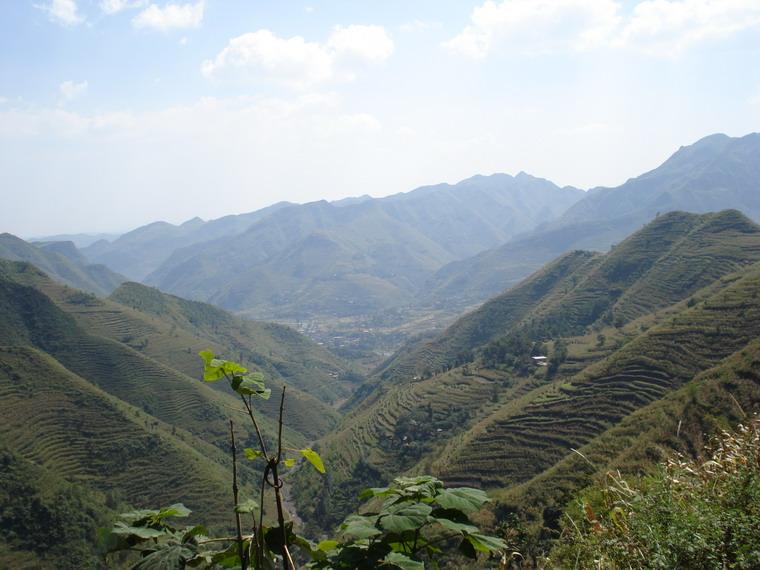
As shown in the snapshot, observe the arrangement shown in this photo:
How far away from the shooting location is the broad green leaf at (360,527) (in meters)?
2.27

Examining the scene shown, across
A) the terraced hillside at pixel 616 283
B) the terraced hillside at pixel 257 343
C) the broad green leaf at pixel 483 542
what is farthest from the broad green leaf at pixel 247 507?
the terraced hillside at pixel 257 343

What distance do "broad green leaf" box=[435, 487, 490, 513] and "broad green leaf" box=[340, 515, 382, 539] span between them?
0.36 m

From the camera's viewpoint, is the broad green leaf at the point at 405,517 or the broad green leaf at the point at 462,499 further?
the broad green leaf at the point at 462,499

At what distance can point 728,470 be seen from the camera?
4.67 m

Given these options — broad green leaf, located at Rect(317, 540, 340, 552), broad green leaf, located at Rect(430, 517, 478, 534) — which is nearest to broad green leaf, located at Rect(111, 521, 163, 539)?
broad green leaf, located at Rect(317, 540, 340, 552)

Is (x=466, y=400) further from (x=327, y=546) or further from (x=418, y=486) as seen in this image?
(x=418, y=486)

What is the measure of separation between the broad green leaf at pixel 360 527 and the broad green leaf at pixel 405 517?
0.06 metres

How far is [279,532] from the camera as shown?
2.48m

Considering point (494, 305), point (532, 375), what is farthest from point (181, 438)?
point (494, 305)

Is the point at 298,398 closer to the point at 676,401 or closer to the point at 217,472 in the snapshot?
the point at 217,472

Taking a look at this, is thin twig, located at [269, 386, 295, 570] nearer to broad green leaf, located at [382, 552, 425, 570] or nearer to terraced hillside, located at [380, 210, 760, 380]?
broad green leaf, located at [382, 552, 425, 570]

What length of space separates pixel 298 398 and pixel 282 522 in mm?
130757

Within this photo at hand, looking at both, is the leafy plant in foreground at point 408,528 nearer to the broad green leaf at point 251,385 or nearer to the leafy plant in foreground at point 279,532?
the leafy plant in foreground at point 279,532

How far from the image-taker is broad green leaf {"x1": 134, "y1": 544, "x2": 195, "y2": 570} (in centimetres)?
210
